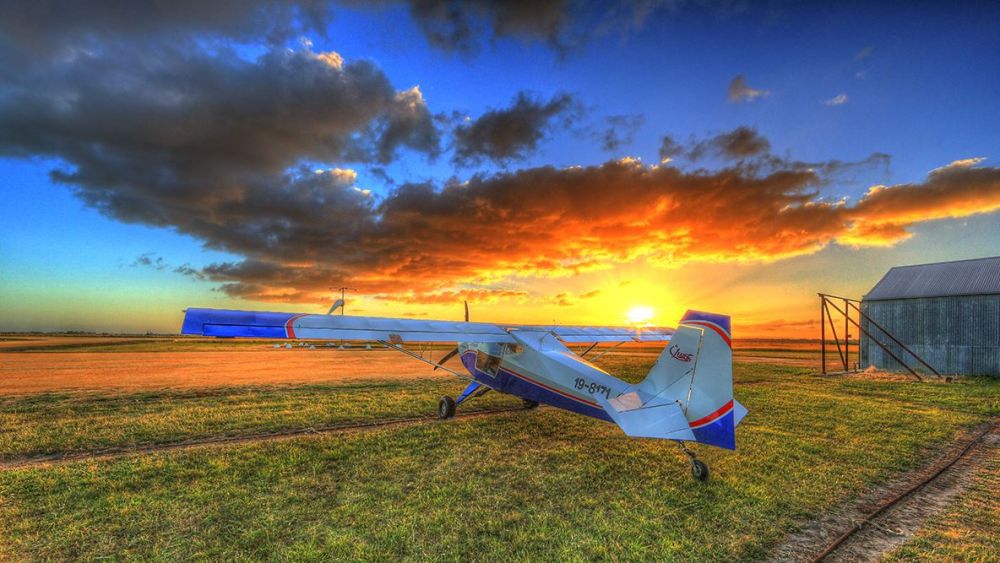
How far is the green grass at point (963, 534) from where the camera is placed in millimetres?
4750

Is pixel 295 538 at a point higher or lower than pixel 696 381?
lower

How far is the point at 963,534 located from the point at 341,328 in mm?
10176

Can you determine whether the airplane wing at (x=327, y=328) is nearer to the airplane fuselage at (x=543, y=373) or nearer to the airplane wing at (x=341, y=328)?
the airplane wing at (x=341, y=328)

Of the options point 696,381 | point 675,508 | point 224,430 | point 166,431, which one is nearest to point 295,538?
point 675,508

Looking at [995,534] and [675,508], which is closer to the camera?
[995,534]

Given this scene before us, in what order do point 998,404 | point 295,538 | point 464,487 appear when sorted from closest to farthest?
1. point 295,538
2. point 464,487
3. point 998,404

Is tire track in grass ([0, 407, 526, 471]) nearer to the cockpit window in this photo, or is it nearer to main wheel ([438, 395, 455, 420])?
main wheel ([438, 395, 455, 420])

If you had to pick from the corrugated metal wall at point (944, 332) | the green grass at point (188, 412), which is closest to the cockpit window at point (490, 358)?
the green grass at point (188, 412)

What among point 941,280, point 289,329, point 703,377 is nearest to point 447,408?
point 289,329

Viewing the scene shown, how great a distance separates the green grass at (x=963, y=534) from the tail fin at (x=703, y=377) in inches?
84.8

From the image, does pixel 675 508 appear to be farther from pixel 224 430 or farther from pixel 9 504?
pixel 224 430

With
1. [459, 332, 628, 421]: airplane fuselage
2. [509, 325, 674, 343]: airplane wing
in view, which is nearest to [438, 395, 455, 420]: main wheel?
[459, 332, 628, 421]: airplane fuselage

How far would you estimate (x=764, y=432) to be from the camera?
10117 mm

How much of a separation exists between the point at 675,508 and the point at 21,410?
1810cm
